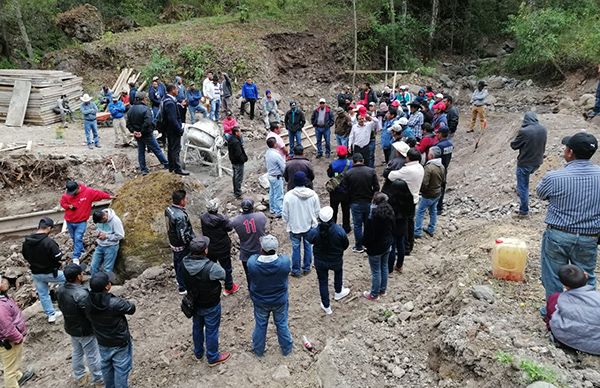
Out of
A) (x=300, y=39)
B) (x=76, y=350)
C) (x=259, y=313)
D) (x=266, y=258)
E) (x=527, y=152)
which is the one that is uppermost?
(x=300, y=39)

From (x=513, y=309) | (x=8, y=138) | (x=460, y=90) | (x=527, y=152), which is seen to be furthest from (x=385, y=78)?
(x=513, y=309)

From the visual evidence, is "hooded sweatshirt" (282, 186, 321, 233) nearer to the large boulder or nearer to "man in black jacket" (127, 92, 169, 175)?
"man in black jacket" (127, 92, 169, 175)

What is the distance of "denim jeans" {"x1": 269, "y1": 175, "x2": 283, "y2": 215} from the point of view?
10.1 meters

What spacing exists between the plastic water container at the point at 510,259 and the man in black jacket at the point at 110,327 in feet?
15.8

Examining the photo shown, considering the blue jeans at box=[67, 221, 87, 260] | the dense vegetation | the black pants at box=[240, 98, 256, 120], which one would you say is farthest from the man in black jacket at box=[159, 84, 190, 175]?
the dense vegetation

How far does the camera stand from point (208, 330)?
5879mm

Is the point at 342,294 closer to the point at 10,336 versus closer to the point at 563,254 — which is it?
the point at 563,254

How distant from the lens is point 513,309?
17.3ft

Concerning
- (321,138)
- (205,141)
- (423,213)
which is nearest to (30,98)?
(205,141)

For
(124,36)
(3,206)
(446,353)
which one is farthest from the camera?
(124,36)

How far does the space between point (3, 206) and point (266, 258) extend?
10.0 meters

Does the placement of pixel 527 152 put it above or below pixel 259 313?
above

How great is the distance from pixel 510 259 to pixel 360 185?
115 inches

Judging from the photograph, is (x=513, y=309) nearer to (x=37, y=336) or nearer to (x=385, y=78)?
(x=37, y=336)
